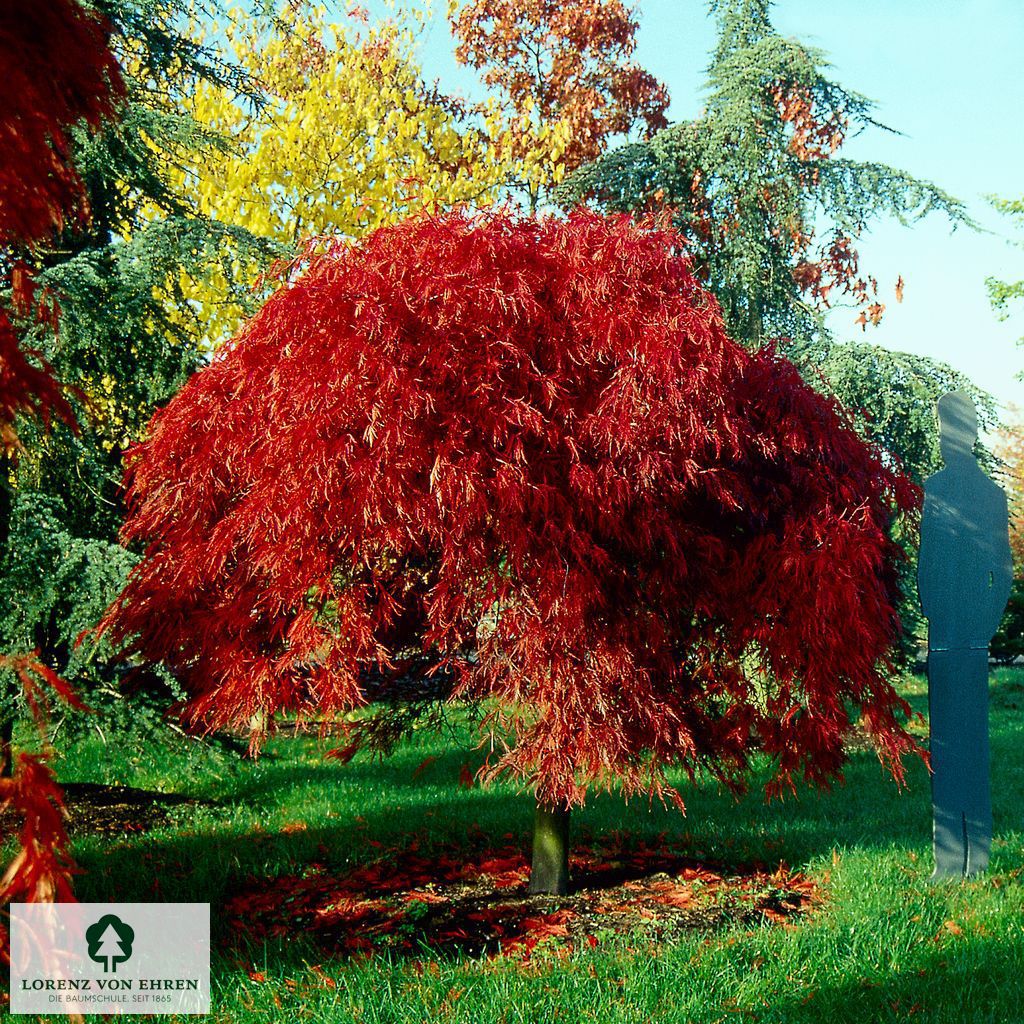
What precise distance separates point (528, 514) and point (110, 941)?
8.08 ft

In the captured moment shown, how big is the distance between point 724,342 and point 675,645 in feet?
4.33

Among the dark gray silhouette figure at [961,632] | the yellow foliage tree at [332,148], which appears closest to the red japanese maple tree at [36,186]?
the dark gray silhouette figure at [961,632]

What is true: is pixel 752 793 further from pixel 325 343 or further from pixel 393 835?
pixel 325 343

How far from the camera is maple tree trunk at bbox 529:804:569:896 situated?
522cm

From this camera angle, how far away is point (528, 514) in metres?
3.88

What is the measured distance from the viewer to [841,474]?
4.62 m

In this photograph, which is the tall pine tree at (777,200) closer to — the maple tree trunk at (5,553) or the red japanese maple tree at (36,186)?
the maple tree trunk at (5,553)

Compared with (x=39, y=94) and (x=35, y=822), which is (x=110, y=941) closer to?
(x=35, y=822)

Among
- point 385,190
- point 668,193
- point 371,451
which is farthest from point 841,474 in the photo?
point 385,190

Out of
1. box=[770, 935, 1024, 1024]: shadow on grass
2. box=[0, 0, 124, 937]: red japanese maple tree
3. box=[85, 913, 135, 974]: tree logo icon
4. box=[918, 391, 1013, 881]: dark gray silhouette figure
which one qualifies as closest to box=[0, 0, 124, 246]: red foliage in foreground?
box=[0, 0, 124, 937]: red japanese maple tree

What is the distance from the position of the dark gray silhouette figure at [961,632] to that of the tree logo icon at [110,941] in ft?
13.0

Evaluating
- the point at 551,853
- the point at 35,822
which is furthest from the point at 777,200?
the point at 35,822

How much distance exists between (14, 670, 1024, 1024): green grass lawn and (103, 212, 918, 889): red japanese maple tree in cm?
73

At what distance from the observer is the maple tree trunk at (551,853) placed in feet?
17.1
